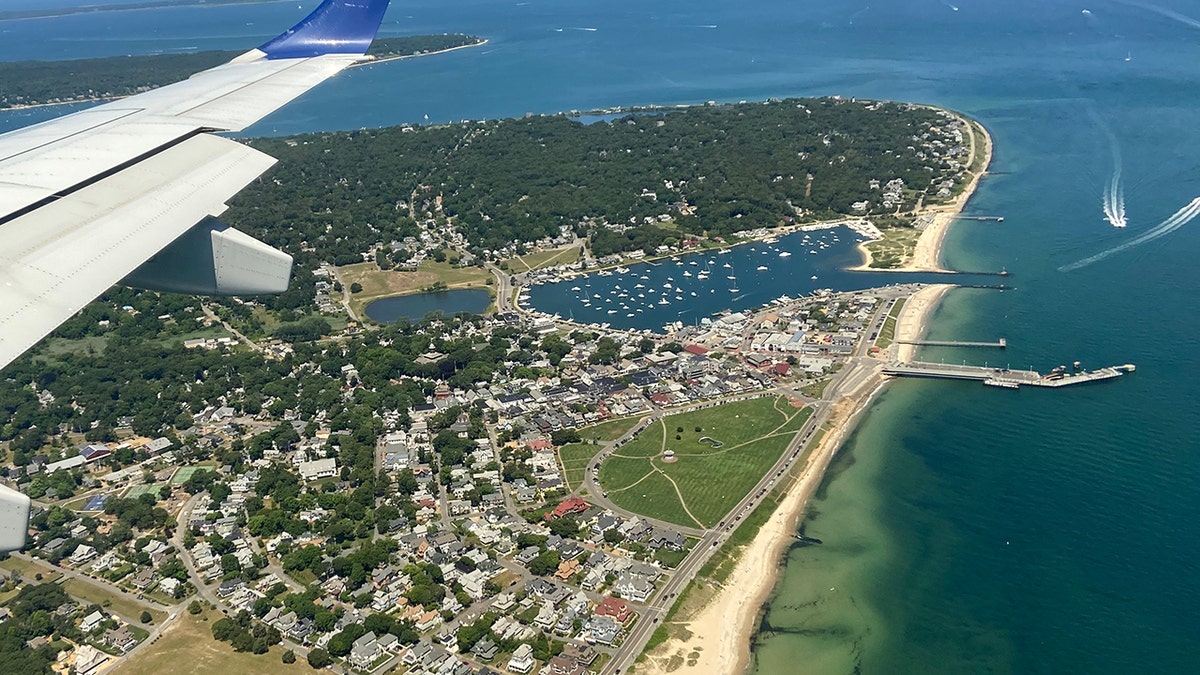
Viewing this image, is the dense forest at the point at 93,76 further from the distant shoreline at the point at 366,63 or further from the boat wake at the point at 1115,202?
the boat wake at the point at 1115,202

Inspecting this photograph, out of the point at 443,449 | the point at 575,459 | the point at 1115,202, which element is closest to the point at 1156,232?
the point at 1115,202

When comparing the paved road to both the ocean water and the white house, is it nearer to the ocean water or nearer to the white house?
the ocean water

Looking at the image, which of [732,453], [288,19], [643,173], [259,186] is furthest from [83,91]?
[732,453]

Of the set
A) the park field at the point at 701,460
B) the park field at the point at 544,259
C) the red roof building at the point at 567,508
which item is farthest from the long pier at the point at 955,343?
the park field at the point at 544,259

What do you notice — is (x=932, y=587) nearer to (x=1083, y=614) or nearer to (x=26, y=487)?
(x=1083, y=614)

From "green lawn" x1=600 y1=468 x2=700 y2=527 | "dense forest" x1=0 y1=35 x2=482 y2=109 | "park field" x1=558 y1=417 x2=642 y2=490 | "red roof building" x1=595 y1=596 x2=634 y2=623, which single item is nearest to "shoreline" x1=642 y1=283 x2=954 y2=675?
"red roof building" x1=595 y1=596 x2=634 y2=623

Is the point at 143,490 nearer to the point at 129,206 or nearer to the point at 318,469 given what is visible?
the point at 318,469
